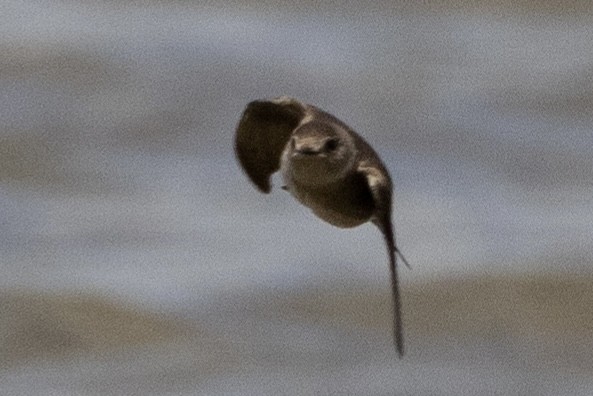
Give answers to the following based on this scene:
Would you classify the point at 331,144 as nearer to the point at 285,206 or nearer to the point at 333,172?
the point at 333,172

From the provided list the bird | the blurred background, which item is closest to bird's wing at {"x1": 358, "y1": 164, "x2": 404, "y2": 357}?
the bird

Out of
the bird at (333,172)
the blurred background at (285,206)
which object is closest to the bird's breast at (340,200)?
the bird at (333,172)

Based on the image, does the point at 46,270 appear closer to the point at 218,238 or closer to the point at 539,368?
the point at 218,238

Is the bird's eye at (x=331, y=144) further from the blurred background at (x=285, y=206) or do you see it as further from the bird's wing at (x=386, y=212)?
the blurred background at (x=285, y=206)

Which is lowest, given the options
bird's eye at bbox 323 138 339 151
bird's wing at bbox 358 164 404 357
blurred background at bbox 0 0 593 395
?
blurred background at bbox 0 0 593 395

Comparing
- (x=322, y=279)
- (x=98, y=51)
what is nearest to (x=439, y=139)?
(x=322, y=279)

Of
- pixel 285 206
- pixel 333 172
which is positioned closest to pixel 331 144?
pixel 333 172

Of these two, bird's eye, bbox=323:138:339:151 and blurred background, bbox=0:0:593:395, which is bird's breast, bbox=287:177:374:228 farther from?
blurred background, bbox=0:0:593:395
